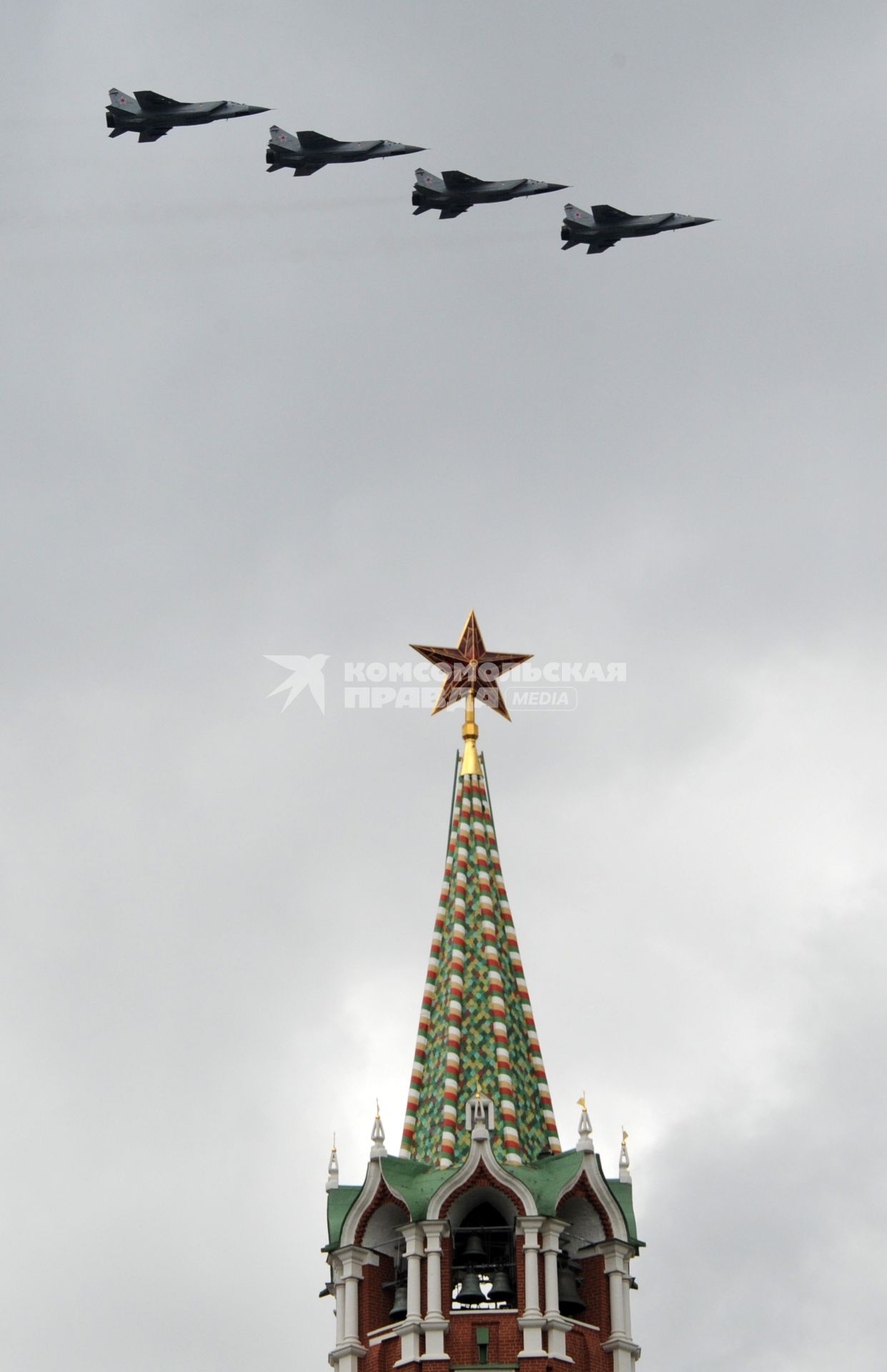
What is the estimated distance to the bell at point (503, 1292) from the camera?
56.5 metres

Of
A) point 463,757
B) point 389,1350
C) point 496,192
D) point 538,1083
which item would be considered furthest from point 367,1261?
point 496,192

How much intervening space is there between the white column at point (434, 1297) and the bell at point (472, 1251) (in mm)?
1055

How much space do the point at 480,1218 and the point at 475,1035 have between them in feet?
16.7

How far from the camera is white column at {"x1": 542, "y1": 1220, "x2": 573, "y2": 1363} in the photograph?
181 feet

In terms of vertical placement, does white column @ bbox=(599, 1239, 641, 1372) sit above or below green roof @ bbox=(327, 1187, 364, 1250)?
below

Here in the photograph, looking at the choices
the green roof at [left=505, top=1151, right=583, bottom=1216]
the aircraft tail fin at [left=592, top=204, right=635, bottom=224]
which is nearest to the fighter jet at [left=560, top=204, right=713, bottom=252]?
the aircraft tail fin at [left=592, top=204, right=635, bottom=224]

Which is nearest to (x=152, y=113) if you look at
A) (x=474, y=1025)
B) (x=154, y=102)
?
(x=154, y=102)

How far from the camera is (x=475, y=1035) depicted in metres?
61.0

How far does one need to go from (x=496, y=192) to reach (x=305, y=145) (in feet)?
16.4

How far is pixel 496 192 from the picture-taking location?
61969 mm

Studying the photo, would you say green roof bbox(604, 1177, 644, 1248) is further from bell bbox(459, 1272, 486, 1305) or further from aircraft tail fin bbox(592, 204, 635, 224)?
aircraft tail fin bbox(592, 204, 635, 224)

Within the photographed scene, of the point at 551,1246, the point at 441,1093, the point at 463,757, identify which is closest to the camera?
the point at 551,1246

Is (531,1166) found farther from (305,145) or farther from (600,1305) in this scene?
(305,145)

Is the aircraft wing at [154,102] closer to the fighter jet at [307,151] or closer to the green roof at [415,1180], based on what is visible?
the fighter jet at [307,151]
